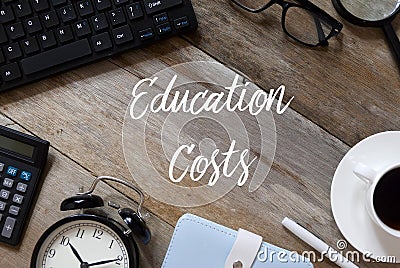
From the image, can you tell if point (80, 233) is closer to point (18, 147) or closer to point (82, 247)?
point (82, 247)

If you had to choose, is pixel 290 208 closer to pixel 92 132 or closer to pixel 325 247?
pixel 325 247

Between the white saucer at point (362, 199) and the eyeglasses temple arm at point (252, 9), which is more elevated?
the eyeglasses temple arm at point (252, 9)

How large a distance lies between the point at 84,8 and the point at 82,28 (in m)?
0.03

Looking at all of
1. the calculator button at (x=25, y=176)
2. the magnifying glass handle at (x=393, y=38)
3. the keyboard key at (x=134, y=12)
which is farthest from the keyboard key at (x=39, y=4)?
the magnifying glass handle at (x=393, y=38)

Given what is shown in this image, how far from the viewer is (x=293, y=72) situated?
0.99 m

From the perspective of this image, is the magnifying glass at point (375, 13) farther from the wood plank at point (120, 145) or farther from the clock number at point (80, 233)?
the clock number at point (80, 233)

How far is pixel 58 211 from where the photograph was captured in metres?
0.99

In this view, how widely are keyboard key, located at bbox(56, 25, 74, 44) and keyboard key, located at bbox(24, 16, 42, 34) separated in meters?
0.02

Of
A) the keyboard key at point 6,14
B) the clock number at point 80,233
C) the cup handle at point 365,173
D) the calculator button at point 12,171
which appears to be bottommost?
the clock number at point 80,233

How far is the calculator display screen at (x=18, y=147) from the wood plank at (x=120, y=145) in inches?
1.1

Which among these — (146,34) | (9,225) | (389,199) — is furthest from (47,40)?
(389,199)

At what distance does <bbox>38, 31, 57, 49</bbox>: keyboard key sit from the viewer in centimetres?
97

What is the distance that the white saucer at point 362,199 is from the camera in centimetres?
96

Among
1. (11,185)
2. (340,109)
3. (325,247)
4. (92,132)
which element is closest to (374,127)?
(340,109)
